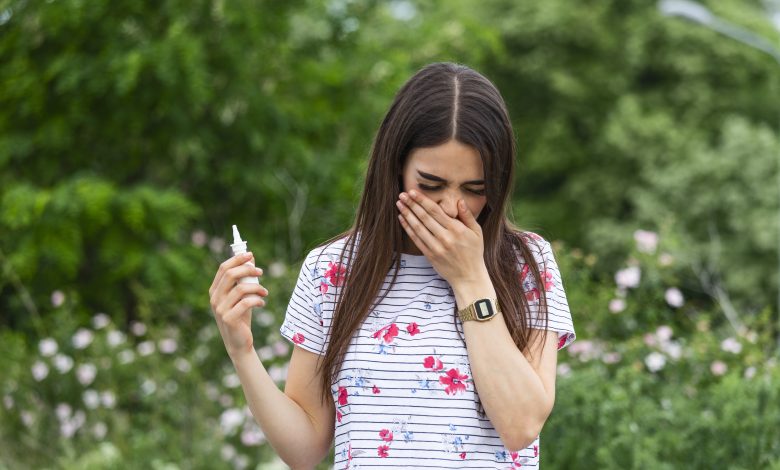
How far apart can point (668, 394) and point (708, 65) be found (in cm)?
2069

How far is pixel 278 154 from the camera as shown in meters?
8.09

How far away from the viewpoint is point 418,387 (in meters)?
2.12

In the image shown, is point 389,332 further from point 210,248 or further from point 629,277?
point 210,248

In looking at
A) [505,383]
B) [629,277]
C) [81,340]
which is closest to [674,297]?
[629,277]

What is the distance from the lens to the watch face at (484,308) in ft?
6.84

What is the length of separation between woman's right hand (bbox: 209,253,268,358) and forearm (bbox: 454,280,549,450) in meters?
0.37

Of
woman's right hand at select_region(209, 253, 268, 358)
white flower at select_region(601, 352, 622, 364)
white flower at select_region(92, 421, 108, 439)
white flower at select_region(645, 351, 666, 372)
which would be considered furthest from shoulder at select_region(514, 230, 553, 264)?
white flower at select_region(92, 421, 108, 439)

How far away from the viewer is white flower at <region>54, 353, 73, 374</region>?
20.4 feet

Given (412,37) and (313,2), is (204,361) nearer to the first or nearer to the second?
(313,2)

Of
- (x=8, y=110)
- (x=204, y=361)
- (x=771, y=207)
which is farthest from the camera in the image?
(x=771, y=207)

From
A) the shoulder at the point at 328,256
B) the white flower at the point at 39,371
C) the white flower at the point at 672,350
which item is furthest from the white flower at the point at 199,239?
the shoulder at the point at 328,256

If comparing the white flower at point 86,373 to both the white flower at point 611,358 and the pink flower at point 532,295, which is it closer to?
the white flower at point 611,358

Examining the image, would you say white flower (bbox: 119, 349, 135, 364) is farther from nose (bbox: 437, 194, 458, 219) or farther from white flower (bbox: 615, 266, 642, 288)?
nose (bbox: 437, 194, 458, 219)

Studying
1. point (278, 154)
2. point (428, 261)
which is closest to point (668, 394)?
point (428, 261)
